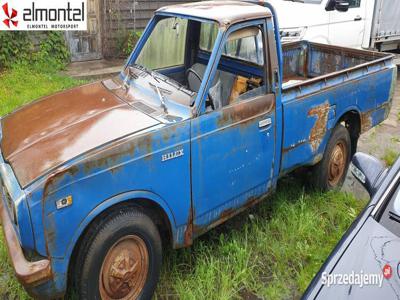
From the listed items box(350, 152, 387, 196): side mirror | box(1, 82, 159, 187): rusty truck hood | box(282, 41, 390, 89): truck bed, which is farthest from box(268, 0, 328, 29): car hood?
box(350, 152, 387, 196): side mirror

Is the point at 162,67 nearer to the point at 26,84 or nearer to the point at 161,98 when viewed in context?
the point at 161,98

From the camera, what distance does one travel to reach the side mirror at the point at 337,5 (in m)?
8.17

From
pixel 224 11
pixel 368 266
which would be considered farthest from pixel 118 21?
pixel 368 266

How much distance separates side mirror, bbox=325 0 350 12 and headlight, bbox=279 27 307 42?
2.43ft

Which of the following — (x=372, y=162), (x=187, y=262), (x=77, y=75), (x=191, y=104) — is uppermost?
(x=191, y=104)

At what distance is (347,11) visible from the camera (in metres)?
8.68

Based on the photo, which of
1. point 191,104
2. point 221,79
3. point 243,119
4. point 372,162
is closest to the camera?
point 372,162

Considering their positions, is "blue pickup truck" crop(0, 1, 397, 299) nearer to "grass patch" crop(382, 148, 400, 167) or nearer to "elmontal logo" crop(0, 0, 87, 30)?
"grass patch" crop(382, 148, 400, 167)

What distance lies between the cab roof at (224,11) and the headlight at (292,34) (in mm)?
3908

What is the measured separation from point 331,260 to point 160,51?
2.68 m

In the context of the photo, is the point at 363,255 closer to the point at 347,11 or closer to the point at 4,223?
the point at 4,223

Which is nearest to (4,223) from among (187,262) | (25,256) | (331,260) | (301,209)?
(25,256)

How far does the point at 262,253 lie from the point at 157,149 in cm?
153

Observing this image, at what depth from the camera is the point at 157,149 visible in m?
3.02
